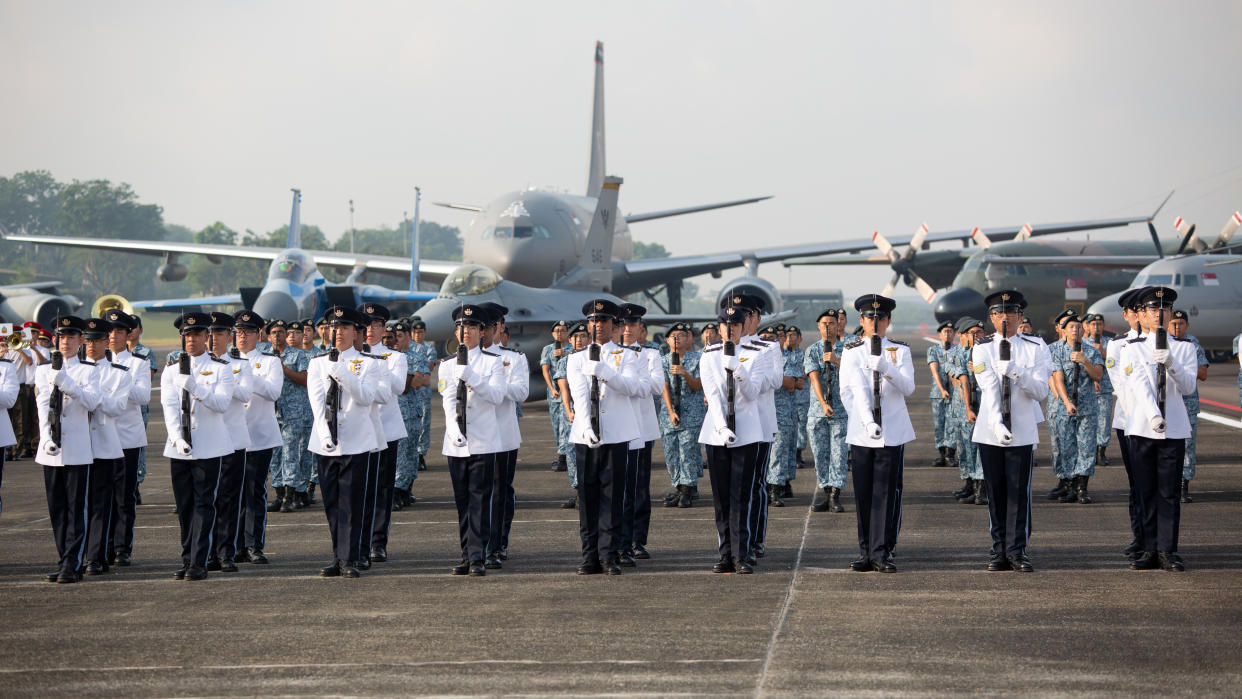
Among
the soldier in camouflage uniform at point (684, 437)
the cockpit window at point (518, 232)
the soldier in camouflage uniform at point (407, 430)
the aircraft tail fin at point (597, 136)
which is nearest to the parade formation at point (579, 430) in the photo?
the soldier in camouflage uniform at point (684, 437)

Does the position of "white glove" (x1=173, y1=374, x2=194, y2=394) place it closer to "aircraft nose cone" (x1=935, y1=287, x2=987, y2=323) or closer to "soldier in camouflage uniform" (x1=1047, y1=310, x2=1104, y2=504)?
"soldier in camouflage uniform" (x1=1047, y1=310, x2=1104, y2=504)

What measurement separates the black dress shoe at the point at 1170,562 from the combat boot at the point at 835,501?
3540 mm

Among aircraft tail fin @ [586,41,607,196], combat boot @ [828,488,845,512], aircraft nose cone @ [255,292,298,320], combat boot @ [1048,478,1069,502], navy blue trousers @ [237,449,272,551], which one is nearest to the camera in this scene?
navy blue trousers @ [237,449,272,551]

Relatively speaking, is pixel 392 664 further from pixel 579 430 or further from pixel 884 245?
pixel 884 245

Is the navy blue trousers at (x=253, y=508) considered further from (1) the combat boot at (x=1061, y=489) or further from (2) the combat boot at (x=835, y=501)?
(1) the combat boot at (x=1061, y=489)

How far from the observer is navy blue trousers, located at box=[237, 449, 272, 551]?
9.04m

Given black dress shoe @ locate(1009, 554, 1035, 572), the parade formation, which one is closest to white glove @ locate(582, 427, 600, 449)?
the parade formation

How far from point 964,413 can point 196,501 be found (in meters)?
7.84

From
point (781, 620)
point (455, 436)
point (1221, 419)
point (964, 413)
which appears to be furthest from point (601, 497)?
point (1221, 419)

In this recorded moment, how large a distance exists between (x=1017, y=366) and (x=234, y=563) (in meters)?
5.84

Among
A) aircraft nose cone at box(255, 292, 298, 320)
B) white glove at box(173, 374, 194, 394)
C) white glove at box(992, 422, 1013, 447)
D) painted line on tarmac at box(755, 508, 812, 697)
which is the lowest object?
painted line on tarmac at box(755, 508, 812, 697)

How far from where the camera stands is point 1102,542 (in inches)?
360

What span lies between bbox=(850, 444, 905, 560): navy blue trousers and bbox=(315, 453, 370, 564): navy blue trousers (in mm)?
3501

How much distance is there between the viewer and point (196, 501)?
8320 mm
